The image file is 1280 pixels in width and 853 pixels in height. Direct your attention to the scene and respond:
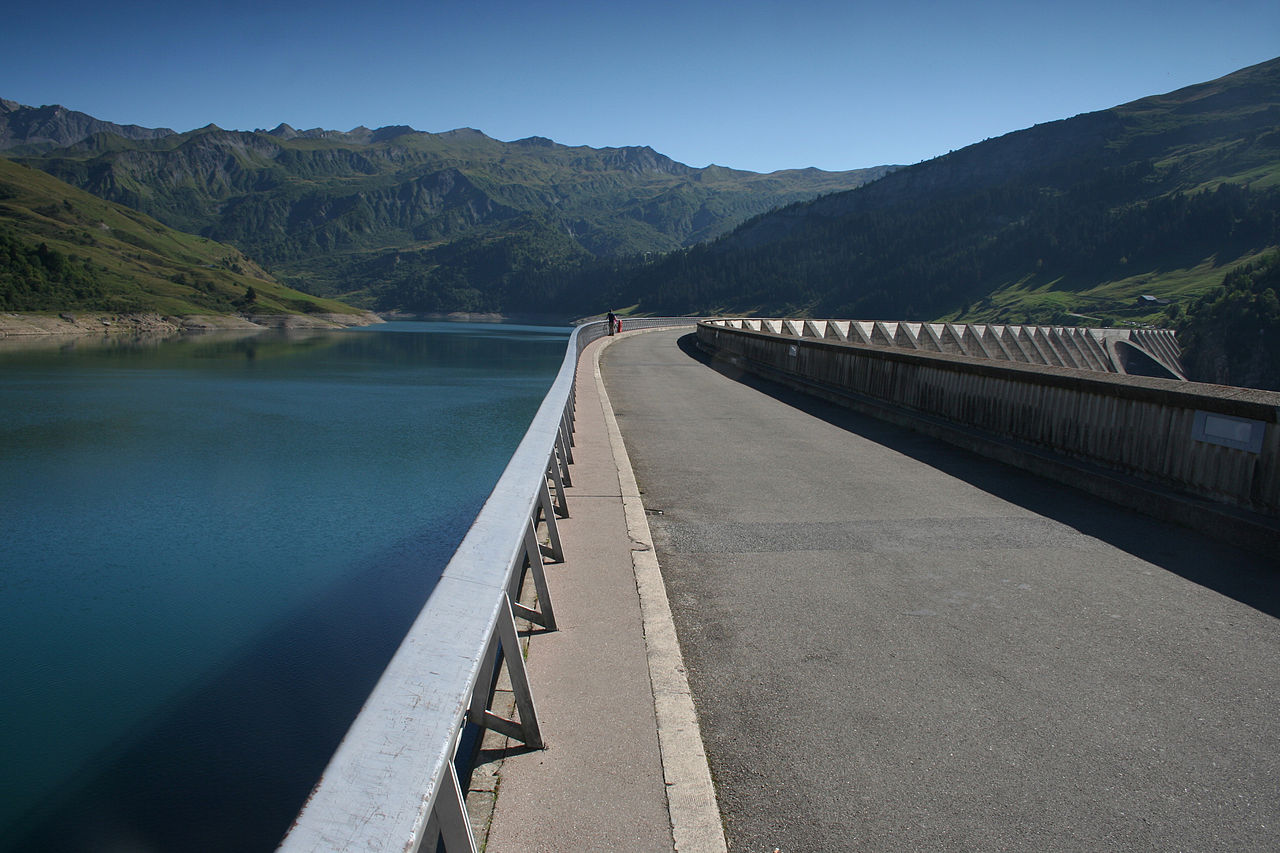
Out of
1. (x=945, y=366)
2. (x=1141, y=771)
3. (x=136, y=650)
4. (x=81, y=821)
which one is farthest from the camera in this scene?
(x=945, y=366)

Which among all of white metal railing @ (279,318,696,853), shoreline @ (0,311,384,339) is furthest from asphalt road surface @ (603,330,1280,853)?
shoreline @ (0,311,384,339)

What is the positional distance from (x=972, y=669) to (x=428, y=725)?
311 centimetres

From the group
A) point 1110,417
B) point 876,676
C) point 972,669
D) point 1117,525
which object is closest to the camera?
point 876,676

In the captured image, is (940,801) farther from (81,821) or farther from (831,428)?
(831,428)

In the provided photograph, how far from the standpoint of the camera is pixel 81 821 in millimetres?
7059

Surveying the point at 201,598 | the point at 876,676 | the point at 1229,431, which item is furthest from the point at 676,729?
the point at 201,598

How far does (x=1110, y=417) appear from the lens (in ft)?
28.1

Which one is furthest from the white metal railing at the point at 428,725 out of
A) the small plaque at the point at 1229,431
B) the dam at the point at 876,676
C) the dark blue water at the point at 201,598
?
the small plaque at the point at 1229,431

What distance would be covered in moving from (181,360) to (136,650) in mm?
59176

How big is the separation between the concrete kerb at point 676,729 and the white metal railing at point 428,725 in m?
0.56

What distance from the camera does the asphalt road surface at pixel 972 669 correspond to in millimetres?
2986

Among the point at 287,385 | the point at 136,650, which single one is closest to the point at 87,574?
the point at 136,650

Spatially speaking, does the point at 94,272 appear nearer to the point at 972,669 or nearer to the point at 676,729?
the point at 676,729

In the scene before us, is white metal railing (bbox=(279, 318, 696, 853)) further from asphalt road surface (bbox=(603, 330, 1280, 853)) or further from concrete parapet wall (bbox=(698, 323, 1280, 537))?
concrete parapet wall (bbox=(698, 323, 1280, 537))
